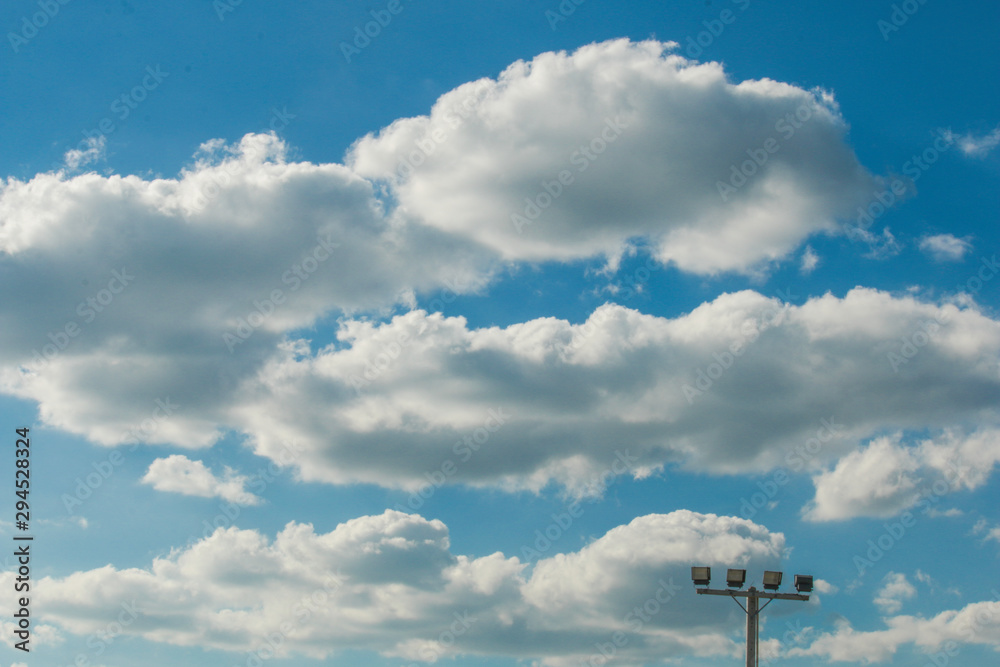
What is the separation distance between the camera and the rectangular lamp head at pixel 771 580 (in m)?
35.3

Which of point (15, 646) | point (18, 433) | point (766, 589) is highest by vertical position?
point (18, 433)

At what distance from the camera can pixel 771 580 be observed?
1394 inches

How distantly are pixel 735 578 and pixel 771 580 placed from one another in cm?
133

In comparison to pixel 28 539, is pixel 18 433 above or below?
above

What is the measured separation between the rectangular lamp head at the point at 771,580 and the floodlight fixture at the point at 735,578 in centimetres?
87

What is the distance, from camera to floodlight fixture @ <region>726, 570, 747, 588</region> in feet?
118

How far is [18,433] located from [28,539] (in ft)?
13.2

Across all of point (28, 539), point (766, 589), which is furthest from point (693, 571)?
point (28, 539)

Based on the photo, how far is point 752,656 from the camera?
35000 millimetres

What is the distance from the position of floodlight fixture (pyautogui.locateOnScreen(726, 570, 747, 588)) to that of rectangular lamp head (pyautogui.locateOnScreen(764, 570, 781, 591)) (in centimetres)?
87

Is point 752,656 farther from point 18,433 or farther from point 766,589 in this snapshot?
point 18,433

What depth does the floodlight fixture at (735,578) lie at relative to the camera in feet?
118

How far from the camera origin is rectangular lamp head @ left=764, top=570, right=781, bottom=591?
3534 centimetres

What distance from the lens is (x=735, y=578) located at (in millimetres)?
36000
